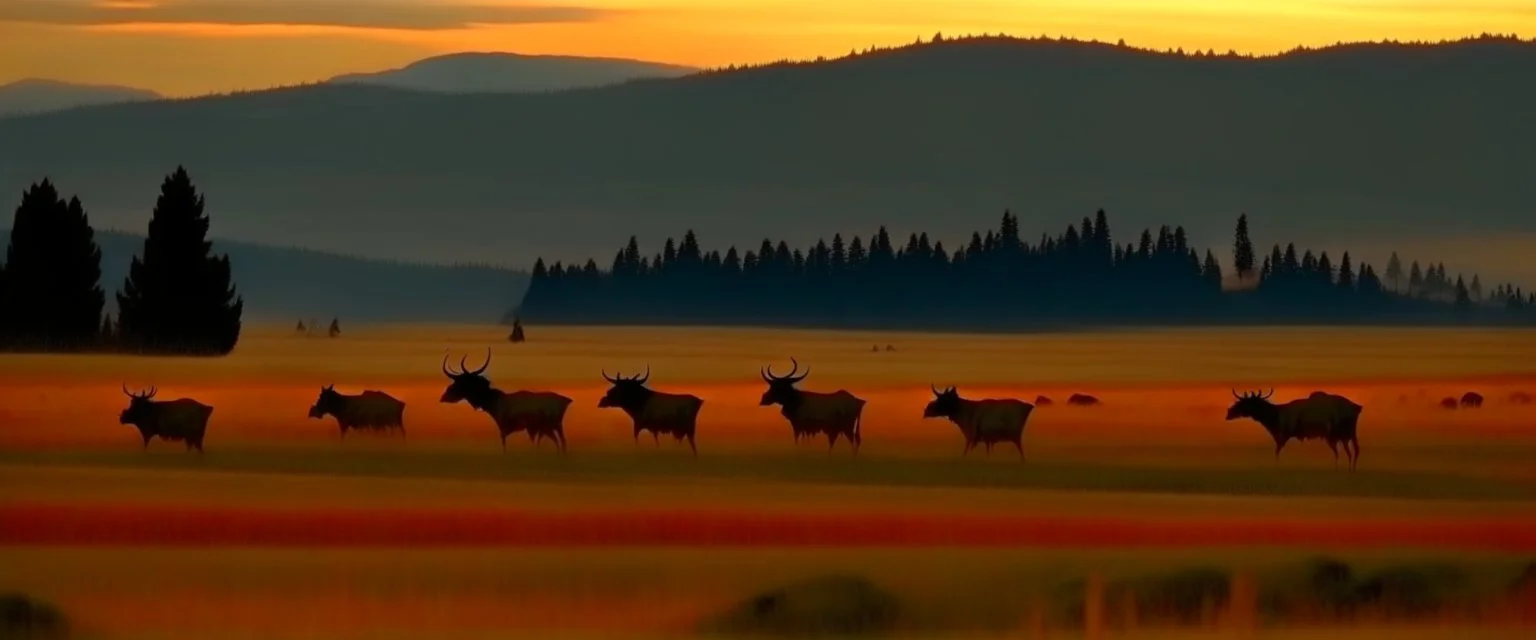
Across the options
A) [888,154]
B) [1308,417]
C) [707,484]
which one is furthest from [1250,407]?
[707,484]

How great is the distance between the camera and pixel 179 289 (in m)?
23.6

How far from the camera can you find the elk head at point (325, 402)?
2178cm

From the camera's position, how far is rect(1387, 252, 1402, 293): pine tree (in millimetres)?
22312

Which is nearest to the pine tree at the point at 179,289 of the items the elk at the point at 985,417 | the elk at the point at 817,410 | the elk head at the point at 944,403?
the elk at the point at 817,410

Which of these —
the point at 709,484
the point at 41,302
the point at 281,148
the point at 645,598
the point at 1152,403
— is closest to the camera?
the point at 645,598

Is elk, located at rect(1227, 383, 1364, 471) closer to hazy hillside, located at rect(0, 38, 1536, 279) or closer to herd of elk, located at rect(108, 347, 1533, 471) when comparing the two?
herd of elk, located at rect(108, 347, 1533, 471)

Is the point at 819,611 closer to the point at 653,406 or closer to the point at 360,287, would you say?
the point at 653,406

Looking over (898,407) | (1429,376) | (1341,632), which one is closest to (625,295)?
(898,407)

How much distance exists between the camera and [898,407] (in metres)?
22.2

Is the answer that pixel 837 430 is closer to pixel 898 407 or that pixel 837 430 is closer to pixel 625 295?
pixel 898 407

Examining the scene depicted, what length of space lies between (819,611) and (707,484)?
15.2 feet

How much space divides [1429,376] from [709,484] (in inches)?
242

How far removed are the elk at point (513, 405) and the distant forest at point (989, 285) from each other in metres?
0.87

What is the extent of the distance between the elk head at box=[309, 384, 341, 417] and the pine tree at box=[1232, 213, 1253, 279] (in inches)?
306
